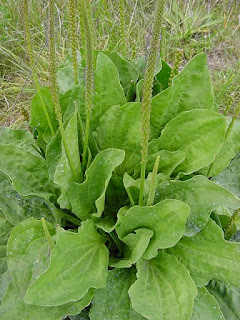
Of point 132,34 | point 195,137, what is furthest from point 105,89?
point 132,34

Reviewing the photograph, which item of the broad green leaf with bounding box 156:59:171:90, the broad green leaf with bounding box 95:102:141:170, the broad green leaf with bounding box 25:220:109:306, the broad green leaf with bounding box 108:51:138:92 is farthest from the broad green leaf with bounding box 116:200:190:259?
the broad green leaf with bounding box 156:59:171:90

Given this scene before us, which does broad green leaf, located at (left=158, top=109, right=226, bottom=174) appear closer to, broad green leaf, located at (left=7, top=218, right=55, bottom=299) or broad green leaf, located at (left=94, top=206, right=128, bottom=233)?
broad green leaf, located at (left=94, top=206, right=128, bottom=233)

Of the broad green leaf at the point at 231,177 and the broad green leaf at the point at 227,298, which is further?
the broad green leaf at the point at 231,177

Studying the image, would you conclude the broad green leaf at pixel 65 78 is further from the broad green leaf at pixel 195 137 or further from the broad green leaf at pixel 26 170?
the broad green leaf at pixel 195 137

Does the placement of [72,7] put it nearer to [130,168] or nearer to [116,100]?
[116,100]

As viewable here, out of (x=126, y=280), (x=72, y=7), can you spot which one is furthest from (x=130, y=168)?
(x=72, y=7)

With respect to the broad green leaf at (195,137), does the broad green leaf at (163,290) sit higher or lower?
lower

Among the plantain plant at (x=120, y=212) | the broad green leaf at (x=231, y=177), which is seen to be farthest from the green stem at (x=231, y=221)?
the broad green leaf at (x=231, y=177)

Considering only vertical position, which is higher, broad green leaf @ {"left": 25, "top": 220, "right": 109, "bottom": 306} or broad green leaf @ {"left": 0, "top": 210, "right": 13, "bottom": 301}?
broad green leaf @ {"left": 25, "top": 220, "right": 109, "bottom": 306}
